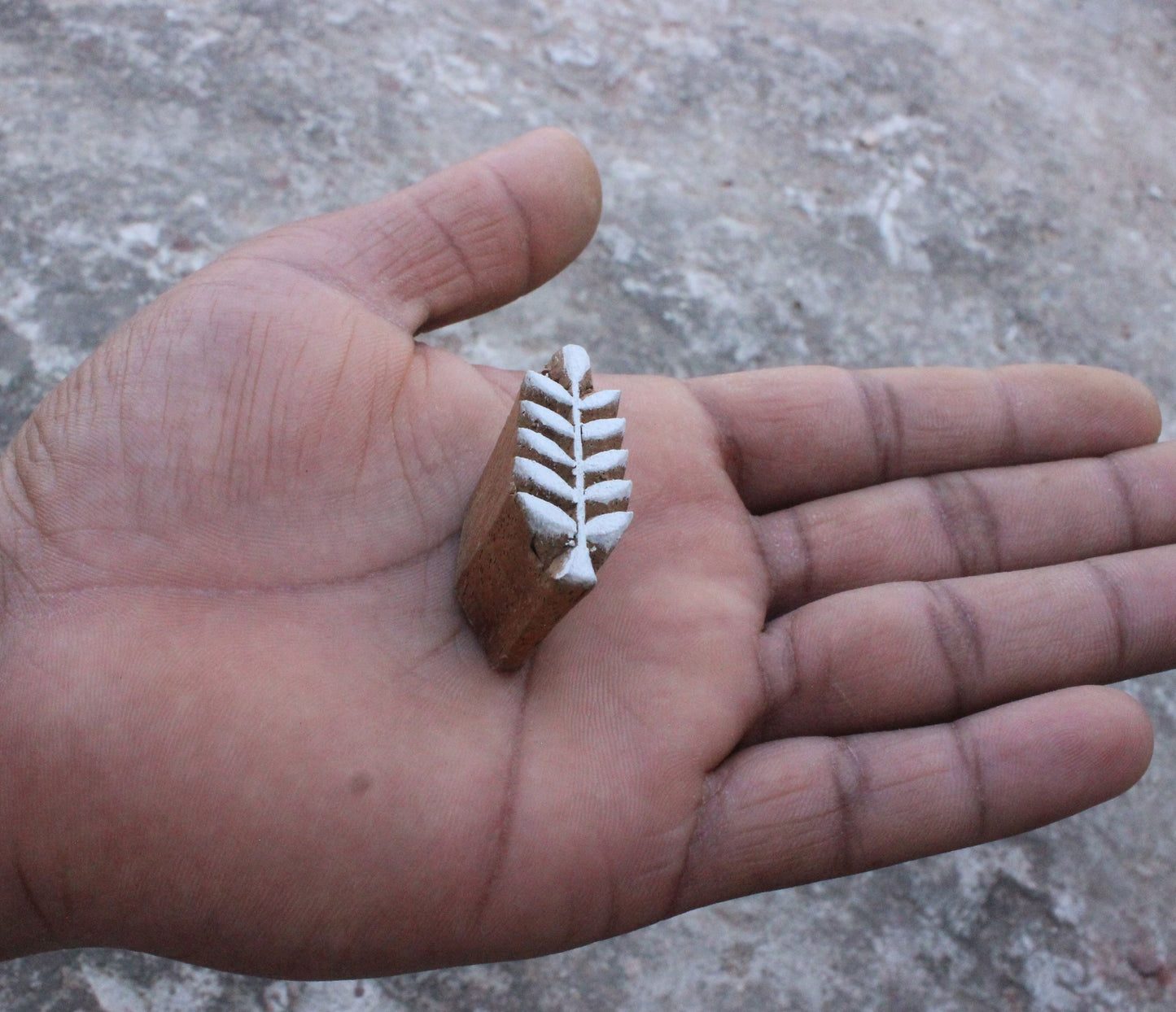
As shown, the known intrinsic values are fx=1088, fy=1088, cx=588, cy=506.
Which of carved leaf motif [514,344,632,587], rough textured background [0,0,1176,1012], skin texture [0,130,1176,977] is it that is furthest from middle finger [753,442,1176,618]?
rough textured background [0,0,1176,1012]

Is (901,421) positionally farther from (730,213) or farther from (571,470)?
(730,213)

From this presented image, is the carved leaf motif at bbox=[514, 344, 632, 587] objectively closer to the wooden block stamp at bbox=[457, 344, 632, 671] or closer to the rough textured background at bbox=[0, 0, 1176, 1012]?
the wooden block stamp at bbox=[457, 344, 632, 671]

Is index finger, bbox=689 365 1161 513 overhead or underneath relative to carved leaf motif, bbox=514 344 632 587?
underneath

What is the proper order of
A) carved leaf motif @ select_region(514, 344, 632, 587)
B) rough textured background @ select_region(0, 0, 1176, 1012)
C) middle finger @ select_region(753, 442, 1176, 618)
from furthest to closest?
rough textured background @ select_region(0, 0, 1176, 1012) < middle finger @ select_region(753, 442, 1176, 618) < carved leaf motif @ select_region(514, 344, 632, 587)

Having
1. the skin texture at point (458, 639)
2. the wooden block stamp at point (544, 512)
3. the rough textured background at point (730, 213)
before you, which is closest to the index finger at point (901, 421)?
the skin texture at point (458, 639)

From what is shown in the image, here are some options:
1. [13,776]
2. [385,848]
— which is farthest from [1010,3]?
[13,776]

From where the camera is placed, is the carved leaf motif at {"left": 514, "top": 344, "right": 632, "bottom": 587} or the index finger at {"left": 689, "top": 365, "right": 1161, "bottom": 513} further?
the index finger at {"left": 689, "top": 365, "right": 1161, "bottom": 513}

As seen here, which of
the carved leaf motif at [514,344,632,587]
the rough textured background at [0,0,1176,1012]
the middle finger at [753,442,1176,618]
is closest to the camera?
the carved leaf motif at [514,344,632,587]

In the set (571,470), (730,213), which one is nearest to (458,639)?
(571,470)

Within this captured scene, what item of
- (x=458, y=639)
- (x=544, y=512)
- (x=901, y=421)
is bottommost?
(x=458, y=639)
